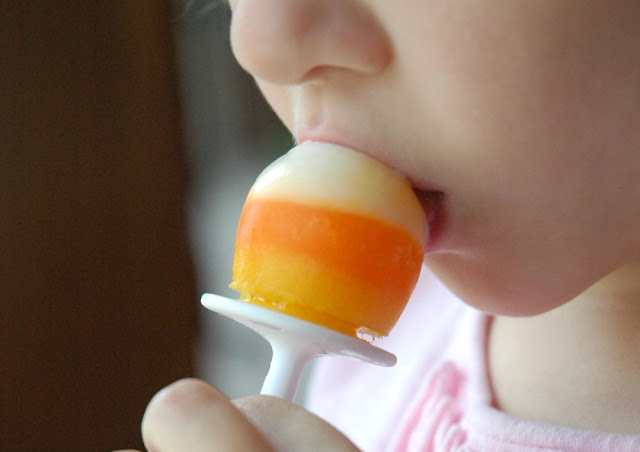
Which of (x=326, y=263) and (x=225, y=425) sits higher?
(x=326, y=263)

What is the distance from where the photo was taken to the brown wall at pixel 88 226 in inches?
60.8

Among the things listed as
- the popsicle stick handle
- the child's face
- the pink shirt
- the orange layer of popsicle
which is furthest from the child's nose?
the pink shirt

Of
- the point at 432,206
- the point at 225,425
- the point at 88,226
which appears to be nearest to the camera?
the point at 225,425

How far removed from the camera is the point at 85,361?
1.66 m

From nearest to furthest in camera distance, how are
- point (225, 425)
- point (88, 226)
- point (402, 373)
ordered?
1. point (225, 425)
2. point (402, 373)
3. point (88, 226)

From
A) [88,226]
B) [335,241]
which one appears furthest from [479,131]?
[88,226]

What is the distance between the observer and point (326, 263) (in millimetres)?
552

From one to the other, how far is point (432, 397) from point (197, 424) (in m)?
0.47

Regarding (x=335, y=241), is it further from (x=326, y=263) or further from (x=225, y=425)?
(x=225, y=425)

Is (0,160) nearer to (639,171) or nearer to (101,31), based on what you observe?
(101,31)

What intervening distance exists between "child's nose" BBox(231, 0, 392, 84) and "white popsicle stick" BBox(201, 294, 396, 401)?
0.59 ft

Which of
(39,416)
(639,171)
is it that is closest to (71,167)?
(39,416)

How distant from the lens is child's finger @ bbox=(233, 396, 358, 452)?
503 millimetres

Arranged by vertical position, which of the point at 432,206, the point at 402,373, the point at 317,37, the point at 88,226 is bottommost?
the point at 402,373
